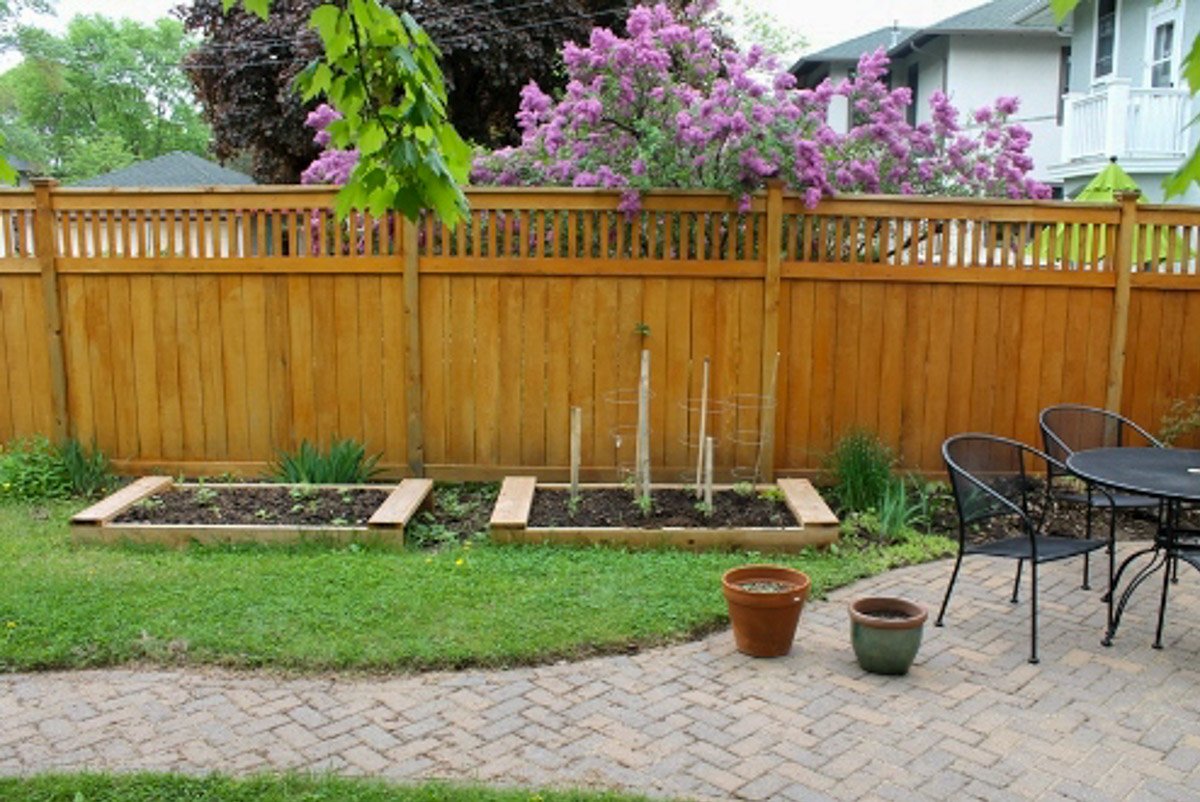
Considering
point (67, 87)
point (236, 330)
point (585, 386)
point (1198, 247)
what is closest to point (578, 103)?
point (585, 386)

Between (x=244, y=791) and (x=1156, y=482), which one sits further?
(x=1156, y=482)

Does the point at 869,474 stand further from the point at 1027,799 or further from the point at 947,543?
the point at 1027,799

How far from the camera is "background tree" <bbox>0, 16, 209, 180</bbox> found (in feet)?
151

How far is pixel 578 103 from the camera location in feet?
21.0

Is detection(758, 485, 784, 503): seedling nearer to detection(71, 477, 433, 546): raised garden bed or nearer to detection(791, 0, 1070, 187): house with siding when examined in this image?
detection(71, 477, 433, 546): raised garden bed

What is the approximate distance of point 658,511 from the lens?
5668 mm

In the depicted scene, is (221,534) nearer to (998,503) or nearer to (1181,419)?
(998,503)

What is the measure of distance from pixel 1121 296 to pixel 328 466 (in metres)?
5.12

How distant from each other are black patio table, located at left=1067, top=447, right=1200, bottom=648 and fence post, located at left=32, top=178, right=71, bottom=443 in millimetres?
6022

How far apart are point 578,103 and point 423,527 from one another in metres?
2.85

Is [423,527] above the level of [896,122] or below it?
below

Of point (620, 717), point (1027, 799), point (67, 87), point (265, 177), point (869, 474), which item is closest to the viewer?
point (1027, 799)

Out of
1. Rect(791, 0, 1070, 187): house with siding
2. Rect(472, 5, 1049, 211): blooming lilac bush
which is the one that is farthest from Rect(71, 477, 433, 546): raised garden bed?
Rect(791, 0, 1070, 187): house with siding

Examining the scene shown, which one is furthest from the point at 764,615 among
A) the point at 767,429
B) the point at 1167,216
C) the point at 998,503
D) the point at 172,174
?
the point at 172,174
